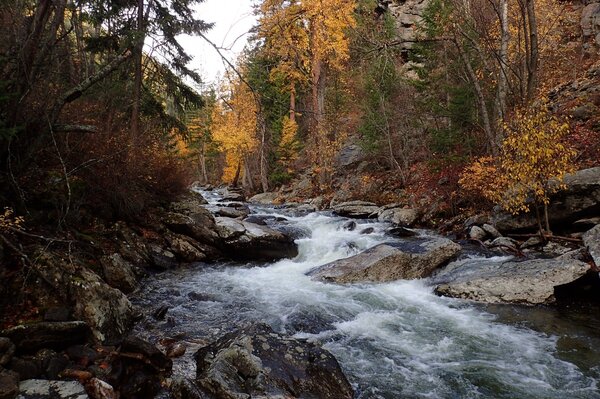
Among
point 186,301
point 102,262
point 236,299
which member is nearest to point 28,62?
point 102,262

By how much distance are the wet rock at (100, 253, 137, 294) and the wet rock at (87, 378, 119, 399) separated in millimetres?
4112

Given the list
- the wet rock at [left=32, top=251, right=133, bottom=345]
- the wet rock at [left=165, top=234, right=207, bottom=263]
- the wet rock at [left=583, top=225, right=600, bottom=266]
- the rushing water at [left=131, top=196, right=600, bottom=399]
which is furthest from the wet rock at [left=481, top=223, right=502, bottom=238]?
the wet rock at [left=32, top=251, right=133, bottom=345]

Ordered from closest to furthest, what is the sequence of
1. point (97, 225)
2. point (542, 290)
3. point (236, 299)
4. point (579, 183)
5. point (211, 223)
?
1. point (542, 290)
2. point (236, 299)
3. point (97, 225)
4. point (579, 183)
5. point (211, 223)

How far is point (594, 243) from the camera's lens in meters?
8.37

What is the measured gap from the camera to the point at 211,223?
41.4 ft

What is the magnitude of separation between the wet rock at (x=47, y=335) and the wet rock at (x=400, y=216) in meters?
13.3

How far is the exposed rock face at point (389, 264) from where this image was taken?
991 centimetres

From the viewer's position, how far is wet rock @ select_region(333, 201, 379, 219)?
18125 millimetres

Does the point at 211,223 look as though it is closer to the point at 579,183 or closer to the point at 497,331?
the point at 497,331

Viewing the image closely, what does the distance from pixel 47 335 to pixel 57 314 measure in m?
0.45

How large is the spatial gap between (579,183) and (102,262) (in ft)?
41.2

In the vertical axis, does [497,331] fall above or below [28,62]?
below

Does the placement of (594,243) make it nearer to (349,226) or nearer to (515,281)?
(515,281)

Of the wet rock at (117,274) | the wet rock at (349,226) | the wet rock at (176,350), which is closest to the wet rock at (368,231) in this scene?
the wet rock at (349,226)
